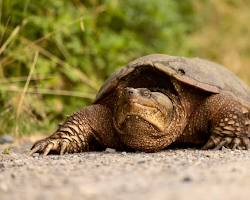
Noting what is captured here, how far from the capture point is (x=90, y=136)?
4.27m

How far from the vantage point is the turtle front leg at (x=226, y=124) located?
403cm

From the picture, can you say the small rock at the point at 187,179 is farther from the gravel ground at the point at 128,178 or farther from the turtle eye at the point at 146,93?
the turtle eye at the point at 146,93

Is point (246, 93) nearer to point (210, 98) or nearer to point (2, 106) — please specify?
point (210, 98)

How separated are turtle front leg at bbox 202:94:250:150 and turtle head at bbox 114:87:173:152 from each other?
0.30 m

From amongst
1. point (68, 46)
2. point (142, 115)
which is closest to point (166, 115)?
point (142, 115)

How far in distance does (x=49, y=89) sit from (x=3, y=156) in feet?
9.75

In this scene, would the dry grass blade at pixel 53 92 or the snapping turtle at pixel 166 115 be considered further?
the dry grass blade at pixel 53 92

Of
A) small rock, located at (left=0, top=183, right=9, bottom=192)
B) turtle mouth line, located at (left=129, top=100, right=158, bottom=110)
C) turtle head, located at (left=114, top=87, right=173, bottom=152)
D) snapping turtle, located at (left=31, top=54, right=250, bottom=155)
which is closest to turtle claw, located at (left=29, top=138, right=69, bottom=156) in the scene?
snapping turtle, located at (left=31, top=54, right=250, bottom=155)

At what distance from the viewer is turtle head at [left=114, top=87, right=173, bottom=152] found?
3.72 m

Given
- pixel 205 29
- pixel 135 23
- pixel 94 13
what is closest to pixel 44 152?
pixel 94 13

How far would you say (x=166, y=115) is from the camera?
396 cm

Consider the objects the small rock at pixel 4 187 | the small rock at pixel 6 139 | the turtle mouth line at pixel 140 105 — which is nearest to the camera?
the small rock at pixel 4 187

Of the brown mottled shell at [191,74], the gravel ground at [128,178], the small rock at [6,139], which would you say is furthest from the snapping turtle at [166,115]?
the small rock at [6,139]

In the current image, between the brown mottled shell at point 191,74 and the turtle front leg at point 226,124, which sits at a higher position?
the brown mottled shell at point 191,74
